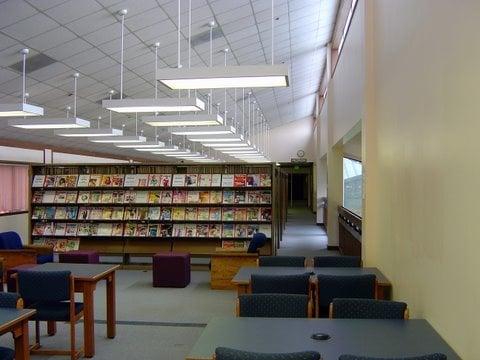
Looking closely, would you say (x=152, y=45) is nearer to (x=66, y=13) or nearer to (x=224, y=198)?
(x=66, y=13)

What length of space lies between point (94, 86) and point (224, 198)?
365 centimetres

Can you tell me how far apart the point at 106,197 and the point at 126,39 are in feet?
10.0

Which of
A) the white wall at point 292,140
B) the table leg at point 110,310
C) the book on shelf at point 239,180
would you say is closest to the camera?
the table leg at point 110,310

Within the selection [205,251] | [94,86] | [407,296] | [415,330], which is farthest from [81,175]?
[415,330]

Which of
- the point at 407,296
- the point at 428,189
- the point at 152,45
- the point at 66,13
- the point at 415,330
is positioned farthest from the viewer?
the point at 152,45

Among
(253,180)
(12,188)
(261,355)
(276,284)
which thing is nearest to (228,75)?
(276,284)

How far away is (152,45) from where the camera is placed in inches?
333

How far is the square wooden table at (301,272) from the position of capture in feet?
14.7

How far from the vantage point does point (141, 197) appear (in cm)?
924

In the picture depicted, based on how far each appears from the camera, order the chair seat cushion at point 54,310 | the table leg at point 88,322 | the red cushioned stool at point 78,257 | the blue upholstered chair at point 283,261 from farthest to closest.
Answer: the red cushioned stool at point 78,257 → the blue upholstered chair at point 283,261 → the table leg at point 88,322 → the chair seat cushion at point 54,310

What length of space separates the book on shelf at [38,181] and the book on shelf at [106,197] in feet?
4.07

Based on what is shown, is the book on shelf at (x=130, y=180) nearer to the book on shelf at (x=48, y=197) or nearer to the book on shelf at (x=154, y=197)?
the book on shelf at (x=154, y=197)

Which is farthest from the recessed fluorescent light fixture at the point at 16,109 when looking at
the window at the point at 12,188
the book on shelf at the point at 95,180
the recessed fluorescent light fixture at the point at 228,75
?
the window at the point at 12,188

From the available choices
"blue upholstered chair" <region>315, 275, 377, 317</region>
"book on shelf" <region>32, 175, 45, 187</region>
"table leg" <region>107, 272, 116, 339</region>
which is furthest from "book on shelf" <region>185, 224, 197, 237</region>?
"blue upholstered chair" <region>315, 275, 377, 317</region>
